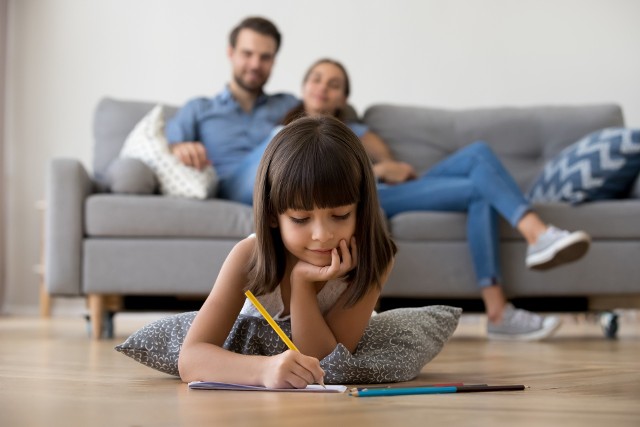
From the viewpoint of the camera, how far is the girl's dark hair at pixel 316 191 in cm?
145

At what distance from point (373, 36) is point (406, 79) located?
301mm

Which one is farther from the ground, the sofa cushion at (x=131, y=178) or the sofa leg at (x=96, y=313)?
the sofa cushion at (x=131, y=178)

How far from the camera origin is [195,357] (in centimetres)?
150

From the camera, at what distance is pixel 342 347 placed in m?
1.56

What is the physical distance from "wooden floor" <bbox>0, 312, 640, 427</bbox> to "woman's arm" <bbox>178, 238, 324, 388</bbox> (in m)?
0.04

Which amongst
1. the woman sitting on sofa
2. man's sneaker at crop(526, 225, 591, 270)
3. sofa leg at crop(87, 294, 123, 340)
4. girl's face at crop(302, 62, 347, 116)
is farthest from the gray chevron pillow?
sofa leg at crop(87, 294, 123, 340)

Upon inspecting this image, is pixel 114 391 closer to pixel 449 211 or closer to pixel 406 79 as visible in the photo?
pixel 449 211

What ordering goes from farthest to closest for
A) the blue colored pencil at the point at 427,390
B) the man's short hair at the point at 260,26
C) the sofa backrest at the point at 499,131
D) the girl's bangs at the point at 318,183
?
the sofa backrest at the point at 499,131
the man's short hair at the point at 260,26
the girl's bangs at the point at 318,183
the blue colored pencil at the point at 427,390

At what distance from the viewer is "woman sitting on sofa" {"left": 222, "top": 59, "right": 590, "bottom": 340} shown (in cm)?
295

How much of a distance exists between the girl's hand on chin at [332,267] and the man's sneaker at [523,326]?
5.48 ft

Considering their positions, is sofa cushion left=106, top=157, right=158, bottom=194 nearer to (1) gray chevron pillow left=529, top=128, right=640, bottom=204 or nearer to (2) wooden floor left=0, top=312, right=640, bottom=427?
(2) wooden floor left=0, top=312, right=640, bottom=427

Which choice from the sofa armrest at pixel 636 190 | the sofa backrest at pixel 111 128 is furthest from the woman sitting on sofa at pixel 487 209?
the sofa backrest at pixel 111 128

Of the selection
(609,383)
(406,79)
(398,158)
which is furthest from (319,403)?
(406,79)

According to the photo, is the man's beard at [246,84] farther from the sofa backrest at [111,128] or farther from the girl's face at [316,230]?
the girl's face at [316,230]
